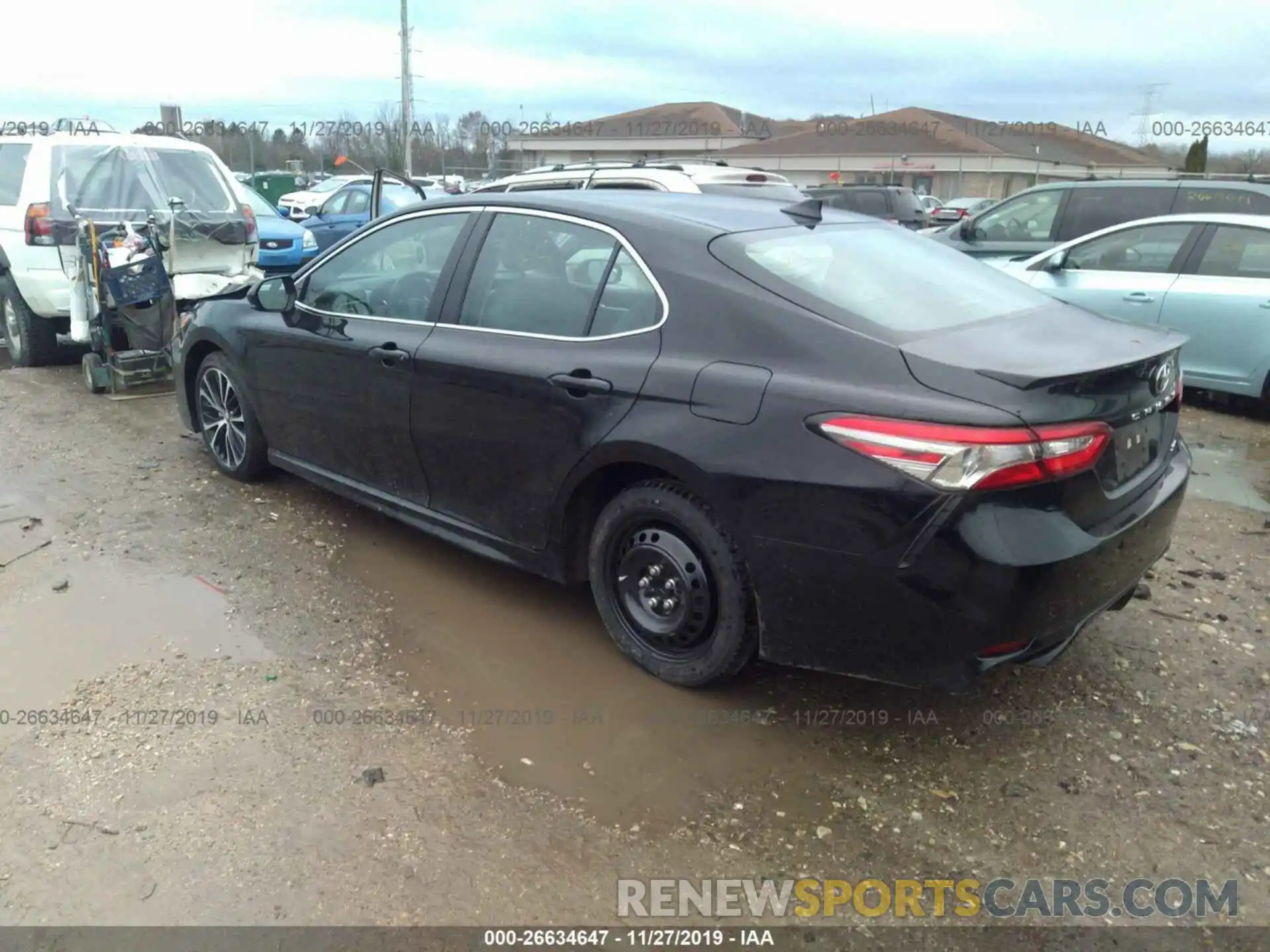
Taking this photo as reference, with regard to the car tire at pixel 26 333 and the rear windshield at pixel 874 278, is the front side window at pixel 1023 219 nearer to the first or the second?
the rear windshield at pixel 874 278

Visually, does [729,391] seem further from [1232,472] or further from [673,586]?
[1232,472]

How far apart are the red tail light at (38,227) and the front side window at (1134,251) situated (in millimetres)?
8035

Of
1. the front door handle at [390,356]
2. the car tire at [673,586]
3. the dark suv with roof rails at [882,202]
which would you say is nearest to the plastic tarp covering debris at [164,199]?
the front door handle at [390,356]

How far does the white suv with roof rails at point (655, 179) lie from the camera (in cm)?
768

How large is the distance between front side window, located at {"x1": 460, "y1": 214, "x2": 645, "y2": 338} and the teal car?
4.95 meters

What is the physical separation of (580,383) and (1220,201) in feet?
26.0

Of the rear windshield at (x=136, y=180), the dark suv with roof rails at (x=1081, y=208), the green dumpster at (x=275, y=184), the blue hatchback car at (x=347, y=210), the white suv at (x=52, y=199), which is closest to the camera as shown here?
the white suv at (x=52, y=199)

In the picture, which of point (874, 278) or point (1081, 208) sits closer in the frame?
point (874, 278)

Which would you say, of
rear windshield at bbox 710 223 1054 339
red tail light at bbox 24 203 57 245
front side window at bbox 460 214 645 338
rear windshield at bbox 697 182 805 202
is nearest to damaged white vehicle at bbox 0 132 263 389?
red tail light at bbox 24 203 57 245

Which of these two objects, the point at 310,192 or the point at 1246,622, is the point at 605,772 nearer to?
the point at 1246,622

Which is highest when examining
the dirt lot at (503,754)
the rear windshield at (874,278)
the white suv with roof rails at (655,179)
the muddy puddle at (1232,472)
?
the white suv with roof rails at (655,179)

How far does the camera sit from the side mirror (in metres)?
4.73

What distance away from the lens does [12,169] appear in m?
8.37

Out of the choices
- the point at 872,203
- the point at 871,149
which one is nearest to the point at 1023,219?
the point at 872,203
